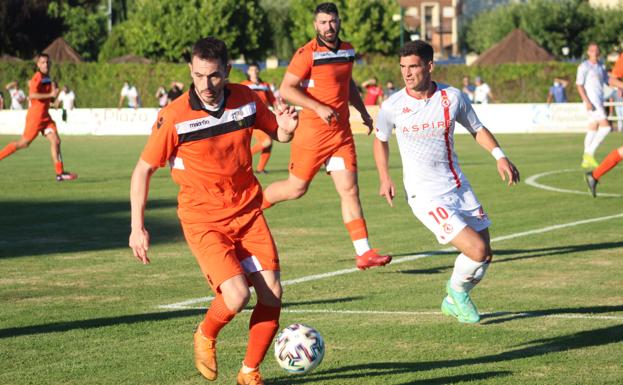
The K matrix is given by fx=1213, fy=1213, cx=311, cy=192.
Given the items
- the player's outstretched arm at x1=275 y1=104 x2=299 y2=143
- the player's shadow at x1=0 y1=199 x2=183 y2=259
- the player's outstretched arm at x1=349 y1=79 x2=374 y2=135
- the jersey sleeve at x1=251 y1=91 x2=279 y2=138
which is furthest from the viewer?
the player's shadow at x1=0 y1=199 x2=183 y2=259

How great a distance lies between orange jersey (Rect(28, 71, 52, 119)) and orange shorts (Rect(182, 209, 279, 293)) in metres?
16.0

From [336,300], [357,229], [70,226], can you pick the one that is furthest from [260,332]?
[70,226]

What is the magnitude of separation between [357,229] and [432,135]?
2.99 m

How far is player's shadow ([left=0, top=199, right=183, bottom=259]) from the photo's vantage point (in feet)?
45.2

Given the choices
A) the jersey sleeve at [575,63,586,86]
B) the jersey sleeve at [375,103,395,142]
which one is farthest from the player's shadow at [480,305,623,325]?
the jersey sleeve at [575,63,586,86]

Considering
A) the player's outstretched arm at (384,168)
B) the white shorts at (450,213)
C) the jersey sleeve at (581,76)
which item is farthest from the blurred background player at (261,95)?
the white shorts at (450,213)

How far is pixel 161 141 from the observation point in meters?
6.93

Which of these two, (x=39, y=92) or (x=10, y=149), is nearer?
(x=39, y=92)

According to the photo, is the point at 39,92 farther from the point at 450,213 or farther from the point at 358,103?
the point at 450,213

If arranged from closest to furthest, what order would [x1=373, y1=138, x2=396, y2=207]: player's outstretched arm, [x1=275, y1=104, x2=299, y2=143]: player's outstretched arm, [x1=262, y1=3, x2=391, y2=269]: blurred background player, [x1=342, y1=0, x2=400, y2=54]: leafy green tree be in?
[x1=275, y1=104, x2=299, y2=143]: player's outstretched arm
[x1=373, y1=138, x2=396, y2=207]: player's outstretched arm
[x1=262, y1=3, x2=391, y2=269]: blurred background player
[x1=342, y1=0, x2=400, y2=54]: leafy green tree

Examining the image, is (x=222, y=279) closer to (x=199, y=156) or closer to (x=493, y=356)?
(x=199, y=156)

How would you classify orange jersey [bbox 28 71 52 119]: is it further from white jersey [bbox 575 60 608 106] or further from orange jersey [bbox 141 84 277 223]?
orange jersey [bbox 141 84 277 223]

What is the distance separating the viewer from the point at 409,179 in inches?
354

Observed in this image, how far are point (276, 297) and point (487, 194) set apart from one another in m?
12.9
